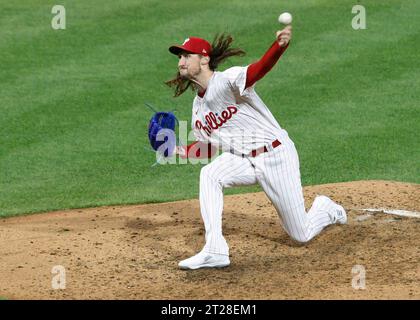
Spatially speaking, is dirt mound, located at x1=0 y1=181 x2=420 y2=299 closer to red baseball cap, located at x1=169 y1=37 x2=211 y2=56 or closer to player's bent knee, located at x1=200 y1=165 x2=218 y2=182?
player's bent knee, located at x1=200 y1=165 x2=218 y2=182

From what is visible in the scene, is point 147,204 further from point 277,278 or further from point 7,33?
point 7,33

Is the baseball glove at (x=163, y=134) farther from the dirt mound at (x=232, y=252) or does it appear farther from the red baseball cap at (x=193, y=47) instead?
the dirt mound at (x=232, y=252)

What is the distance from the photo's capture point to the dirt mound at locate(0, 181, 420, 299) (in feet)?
23.9

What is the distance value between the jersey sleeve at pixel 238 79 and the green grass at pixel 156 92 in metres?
2.32

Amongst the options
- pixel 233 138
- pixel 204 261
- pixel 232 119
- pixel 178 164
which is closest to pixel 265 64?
pixel 232 119

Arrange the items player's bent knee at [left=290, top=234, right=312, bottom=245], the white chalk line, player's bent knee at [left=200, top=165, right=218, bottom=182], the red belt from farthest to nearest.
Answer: the white chalk line, player's bent knee at [left=290, top=234, right=312, bottom=245], the red belt, player's bent knee at [left=200, top=165, right=218, bottom=182]

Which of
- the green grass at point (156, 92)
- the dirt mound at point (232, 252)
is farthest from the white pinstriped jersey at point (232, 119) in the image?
the green grass at point (156, 92)

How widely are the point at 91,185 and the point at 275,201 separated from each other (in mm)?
2640

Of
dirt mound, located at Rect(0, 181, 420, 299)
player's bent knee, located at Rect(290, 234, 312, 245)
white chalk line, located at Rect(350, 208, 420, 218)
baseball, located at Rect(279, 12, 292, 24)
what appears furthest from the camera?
white chalk line, located at Rect(350, 208, 420, 218)

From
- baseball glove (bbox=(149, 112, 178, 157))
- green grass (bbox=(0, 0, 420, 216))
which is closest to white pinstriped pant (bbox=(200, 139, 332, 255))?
baseball glove (bbox=(149, 112, 178, 157))

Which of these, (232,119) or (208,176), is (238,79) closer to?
(232,119)

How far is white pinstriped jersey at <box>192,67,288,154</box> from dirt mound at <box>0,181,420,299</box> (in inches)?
34.4

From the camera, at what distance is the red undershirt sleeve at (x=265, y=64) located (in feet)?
24.1

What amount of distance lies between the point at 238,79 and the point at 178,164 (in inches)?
133
